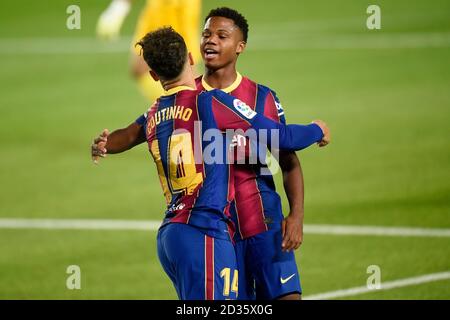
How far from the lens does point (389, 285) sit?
9.45m

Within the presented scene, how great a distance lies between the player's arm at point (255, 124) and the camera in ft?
21.7

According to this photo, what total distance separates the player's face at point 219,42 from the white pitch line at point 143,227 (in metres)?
4.14

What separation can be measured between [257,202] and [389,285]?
2708mm

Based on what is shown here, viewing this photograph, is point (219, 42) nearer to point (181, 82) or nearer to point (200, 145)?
point (181, 82)

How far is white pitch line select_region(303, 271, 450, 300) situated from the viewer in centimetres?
921

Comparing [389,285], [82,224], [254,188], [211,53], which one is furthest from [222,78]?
[82,224]

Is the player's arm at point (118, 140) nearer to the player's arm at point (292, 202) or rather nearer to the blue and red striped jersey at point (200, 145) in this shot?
the blue and red striped jersey at point (200, 145)

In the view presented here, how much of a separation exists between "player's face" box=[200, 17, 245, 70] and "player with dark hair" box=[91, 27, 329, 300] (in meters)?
0.46

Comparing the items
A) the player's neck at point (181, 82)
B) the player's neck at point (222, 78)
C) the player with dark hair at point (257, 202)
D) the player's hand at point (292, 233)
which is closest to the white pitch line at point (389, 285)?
the player with dark hair at point (257, 202)

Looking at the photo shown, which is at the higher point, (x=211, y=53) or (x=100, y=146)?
(x=211, y=53)

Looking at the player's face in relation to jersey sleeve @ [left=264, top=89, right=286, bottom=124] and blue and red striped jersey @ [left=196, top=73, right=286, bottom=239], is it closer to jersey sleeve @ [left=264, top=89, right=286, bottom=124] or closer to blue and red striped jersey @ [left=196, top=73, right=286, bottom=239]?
blue and red striped jersey @ [left=196, top=73, right=286, bottom=239]

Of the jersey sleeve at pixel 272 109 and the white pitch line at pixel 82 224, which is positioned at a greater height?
the jersey sleeve at pixel 272 109
